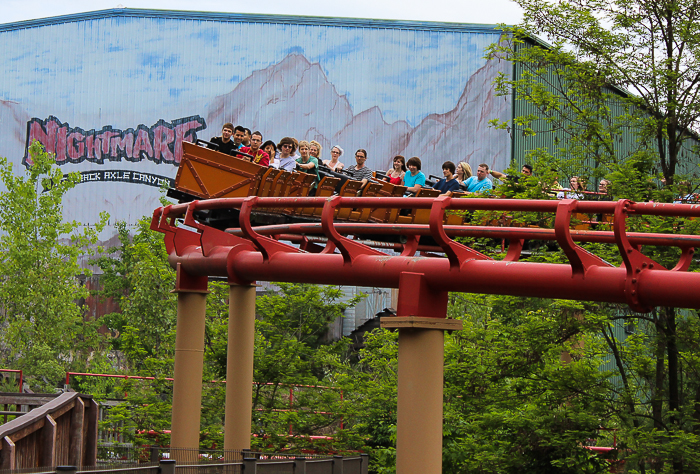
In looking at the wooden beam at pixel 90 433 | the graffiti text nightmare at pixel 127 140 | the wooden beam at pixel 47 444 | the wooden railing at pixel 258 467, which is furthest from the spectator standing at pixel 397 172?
the graffiti text nightmare at pixel 127 140

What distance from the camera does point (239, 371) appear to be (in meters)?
11.1

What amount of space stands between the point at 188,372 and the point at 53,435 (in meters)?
4.29

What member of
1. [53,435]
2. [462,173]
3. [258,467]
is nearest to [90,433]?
[53,435]

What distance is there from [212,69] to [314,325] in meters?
20.4

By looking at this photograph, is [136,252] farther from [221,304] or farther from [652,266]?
[652,266]

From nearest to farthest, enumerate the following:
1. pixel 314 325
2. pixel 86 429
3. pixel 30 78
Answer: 1. pixel 86 429
2. pixel 314 325
3. pixel 30 78

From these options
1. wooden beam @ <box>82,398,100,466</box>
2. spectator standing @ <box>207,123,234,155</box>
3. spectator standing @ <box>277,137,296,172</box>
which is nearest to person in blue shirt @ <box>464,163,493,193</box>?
spectator standing @ <box>277,137,296,172</box>

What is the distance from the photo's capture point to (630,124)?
1512 centimetres

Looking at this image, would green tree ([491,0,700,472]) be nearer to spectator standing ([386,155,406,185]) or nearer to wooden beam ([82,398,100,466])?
spectator standing ([386,155,406,185])

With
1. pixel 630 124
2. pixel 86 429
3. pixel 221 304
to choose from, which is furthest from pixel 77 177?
pixel 86 429

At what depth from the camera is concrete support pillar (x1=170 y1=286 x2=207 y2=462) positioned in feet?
35.4

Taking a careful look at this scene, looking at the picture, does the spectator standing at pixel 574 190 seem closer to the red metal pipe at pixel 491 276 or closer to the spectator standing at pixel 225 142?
the spectator standing at pixel 225 142

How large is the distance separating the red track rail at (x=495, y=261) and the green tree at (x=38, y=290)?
1960 centimetres

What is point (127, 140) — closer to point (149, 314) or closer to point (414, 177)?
point (149, 314)
